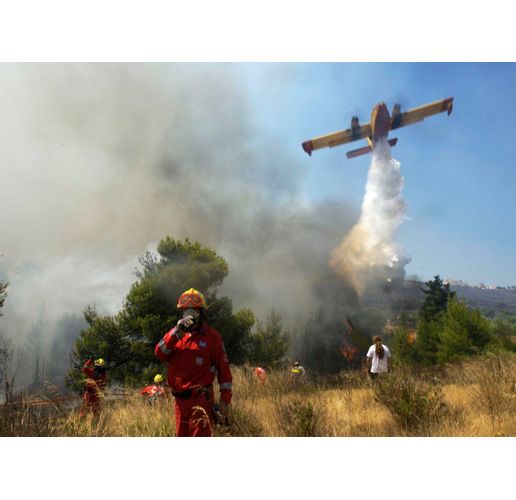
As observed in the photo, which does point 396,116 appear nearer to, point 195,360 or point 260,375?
point 260,375

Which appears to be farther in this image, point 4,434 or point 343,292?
point 343,292

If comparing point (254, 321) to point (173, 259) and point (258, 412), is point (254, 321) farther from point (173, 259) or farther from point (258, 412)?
point (258, 412)

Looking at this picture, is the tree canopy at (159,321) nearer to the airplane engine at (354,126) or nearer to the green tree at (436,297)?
the airplane engine at (354,126)

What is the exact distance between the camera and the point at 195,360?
4223 millimetres

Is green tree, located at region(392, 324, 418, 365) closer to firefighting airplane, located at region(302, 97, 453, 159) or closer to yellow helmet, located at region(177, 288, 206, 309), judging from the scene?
firefighting airplane, located at region(302, 97, 453, 159)

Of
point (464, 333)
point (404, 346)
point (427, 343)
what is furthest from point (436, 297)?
point (464, 333)

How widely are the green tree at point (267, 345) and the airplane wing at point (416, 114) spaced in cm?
1150

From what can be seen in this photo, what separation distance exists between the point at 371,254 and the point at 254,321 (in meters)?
13.9

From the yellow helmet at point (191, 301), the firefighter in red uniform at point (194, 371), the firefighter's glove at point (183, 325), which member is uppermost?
the yellow helmet at point (191, 301)

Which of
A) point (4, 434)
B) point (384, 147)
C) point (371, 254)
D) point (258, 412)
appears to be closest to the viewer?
point (4, 434)

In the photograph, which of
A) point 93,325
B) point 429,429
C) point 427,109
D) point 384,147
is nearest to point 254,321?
point 93,325

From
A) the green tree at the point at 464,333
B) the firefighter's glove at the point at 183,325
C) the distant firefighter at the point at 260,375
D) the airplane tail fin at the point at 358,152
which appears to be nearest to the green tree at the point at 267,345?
the distant firefighter at the point at 260,375

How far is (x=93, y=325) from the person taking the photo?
57.5 feet

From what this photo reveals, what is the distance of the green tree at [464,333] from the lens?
2672cm
